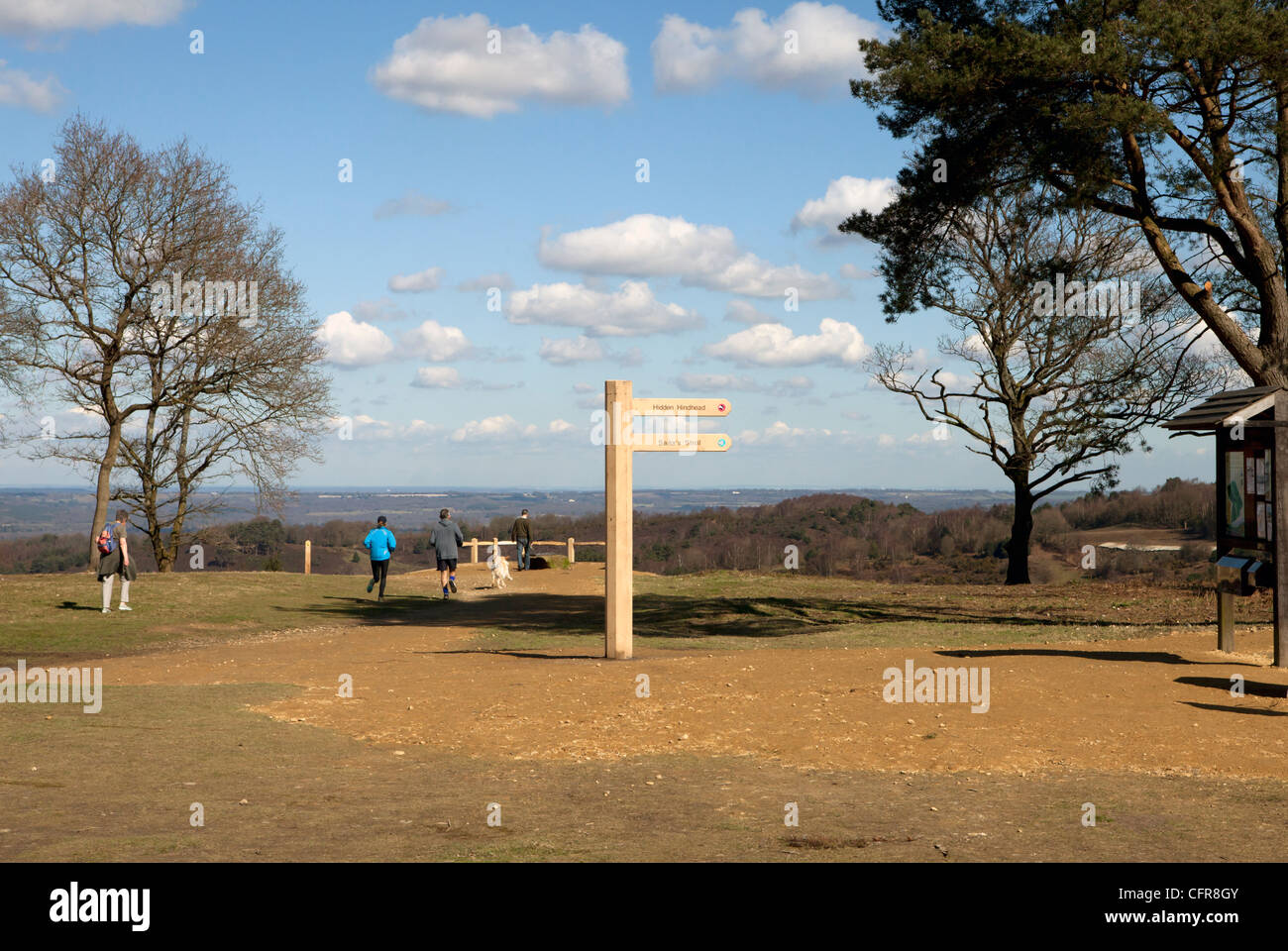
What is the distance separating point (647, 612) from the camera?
930 inches

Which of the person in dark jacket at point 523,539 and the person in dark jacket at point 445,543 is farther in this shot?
the person in dark jacket at point 523,539

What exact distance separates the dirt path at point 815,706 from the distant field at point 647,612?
2.94 m

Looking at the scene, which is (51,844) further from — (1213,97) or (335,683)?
(1213,97)

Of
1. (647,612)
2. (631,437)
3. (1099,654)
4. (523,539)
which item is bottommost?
(647,612)

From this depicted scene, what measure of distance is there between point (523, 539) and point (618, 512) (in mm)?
21423

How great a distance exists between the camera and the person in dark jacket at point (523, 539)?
112 feet

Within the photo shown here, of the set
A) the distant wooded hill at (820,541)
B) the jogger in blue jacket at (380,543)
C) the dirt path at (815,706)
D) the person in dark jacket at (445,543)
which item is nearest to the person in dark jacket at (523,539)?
the distant wooded hill at (820,541)

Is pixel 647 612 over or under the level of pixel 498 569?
under

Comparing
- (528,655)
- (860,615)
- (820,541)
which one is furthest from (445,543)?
(820,541)

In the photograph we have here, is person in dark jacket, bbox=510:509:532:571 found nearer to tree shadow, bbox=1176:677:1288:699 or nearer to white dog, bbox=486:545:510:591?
white dog, bbox=486:545:510:591

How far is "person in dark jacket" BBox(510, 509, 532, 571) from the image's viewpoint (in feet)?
112

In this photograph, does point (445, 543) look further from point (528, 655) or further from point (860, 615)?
point (528, 655)

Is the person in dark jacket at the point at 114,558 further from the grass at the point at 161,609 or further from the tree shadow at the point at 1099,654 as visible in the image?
the tree shadow at the point at 1099,654

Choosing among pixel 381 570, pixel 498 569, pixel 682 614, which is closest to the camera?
pixel 682 614
